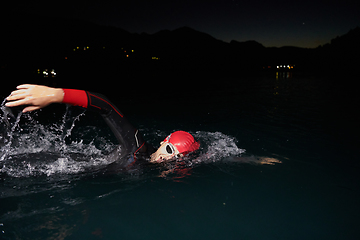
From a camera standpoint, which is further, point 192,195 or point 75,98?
point 192,195

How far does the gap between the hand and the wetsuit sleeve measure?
18 centimetres

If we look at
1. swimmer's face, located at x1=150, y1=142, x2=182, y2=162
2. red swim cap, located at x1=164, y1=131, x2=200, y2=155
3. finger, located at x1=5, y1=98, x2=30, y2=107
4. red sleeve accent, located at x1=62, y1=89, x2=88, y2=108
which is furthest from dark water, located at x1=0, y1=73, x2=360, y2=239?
finger, located at x1=5, y1=98, x2=30, y2=107

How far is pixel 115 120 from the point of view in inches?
155

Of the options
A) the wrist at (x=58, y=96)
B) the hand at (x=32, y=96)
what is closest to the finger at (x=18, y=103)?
the hand at (x=32, y=96)

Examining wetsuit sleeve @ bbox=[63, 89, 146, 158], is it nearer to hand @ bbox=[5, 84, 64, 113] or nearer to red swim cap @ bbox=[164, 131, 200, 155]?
hand @ bbox=[5, 84, 64, 113]

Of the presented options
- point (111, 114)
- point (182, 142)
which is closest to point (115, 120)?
point (111, 114)

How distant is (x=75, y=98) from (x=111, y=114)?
713 millimetres

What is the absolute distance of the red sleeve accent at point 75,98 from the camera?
125 inches

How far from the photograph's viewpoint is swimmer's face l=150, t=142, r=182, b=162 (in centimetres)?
485

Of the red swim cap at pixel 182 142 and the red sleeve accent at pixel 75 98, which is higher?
the red sleeve accent at pixel 75 98

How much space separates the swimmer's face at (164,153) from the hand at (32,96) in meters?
2.39

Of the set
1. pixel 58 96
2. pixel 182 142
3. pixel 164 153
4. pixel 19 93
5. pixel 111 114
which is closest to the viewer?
pixel 19 93

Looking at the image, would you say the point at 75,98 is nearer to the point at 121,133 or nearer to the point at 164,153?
the point at 121,133

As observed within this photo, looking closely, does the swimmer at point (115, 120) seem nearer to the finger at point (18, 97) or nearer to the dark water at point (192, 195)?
the finger at point (18, 97)
